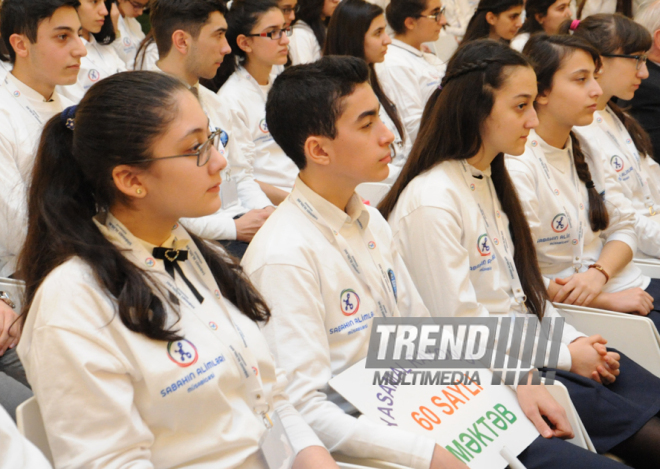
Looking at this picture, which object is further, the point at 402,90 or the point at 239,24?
the point at 402,90

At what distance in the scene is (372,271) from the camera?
1602 millimetres

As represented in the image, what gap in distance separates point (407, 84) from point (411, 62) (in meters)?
0.22

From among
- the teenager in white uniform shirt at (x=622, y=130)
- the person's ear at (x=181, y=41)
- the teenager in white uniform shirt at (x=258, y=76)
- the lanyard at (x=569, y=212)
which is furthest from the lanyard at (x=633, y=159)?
the person's ear at (x=181, y=41)

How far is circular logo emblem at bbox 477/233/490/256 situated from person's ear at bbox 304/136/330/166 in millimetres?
569

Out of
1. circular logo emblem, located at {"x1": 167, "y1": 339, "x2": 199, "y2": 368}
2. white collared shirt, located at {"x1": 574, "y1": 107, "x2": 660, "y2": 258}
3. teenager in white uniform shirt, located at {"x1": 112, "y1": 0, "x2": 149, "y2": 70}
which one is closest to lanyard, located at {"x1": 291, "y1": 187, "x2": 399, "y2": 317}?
circular logo emblem, located at {"x1": 167, "y1": 339, "x2": 199, "y2": 368}

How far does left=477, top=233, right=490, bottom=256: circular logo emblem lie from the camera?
1.90 m

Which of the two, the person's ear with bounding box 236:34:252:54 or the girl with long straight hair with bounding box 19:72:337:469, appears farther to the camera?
the person's ear with bounding box 236:34:252:54

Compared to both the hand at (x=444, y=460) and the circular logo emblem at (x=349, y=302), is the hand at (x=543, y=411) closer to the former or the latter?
the hand at (x=444, y=460)

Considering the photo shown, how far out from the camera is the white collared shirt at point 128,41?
4.01 m

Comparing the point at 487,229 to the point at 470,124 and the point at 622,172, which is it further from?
the point at 622,172

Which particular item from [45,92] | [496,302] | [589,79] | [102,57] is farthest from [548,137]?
[102,57]

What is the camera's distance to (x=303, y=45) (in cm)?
432

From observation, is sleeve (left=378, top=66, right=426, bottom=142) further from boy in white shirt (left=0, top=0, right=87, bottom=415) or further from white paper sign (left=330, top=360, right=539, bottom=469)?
white paper sign (left=330, top=360, right=539, bottom=469)

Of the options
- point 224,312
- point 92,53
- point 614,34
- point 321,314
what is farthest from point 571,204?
point 92,53
